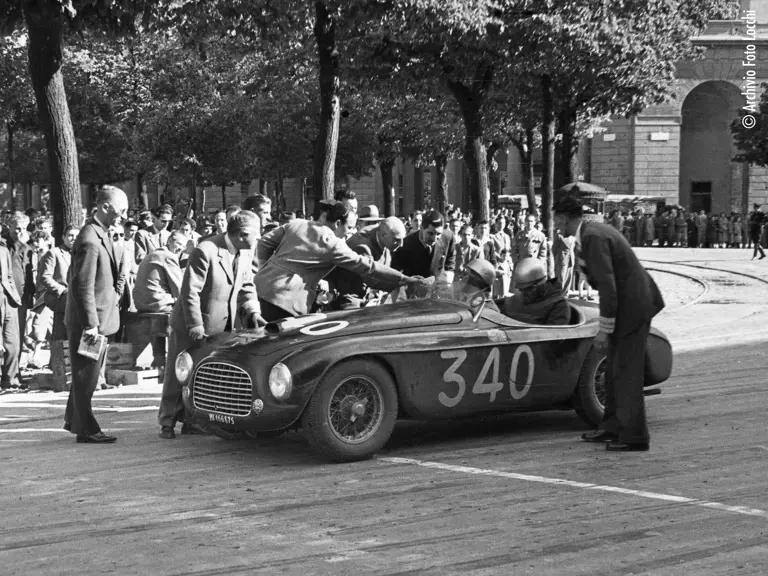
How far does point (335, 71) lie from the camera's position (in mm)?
20594

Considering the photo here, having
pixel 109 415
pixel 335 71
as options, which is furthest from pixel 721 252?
pixel 109 415

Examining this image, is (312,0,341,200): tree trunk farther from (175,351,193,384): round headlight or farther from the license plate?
the license plate

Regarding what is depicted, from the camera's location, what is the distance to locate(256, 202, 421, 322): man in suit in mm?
10336

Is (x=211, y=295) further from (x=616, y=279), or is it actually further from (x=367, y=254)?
(x=616, y=279)

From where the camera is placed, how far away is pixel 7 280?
44.0ft

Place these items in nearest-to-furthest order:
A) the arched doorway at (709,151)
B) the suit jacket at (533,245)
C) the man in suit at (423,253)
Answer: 1. the man in suit at (423,253)
2. the suit jacket at (533,245)
3. the arched doorway at (709,151)

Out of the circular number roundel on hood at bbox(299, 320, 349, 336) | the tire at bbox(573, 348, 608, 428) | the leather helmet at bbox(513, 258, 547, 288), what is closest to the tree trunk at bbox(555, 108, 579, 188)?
the leather helmet at bbox(513, 258, 547, 288)

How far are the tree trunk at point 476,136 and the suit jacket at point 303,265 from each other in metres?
16.6

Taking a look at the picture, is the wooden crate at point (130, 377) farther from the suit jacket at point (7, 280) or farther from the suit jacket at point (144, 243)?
the suit jacket at point (144, 243)

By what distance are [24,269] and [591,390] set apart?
26.3 ft

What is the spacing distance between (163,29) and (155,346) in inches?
281

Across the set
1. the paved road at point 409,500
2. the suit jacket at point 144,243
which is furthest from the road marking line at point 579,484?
the suit jacket at point 144,243

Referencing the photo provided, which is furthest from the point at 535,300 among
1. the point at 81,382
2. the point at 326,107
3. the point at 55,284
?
the point at 326,107

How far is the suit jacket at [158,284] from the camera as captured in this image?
14188 millimetres
